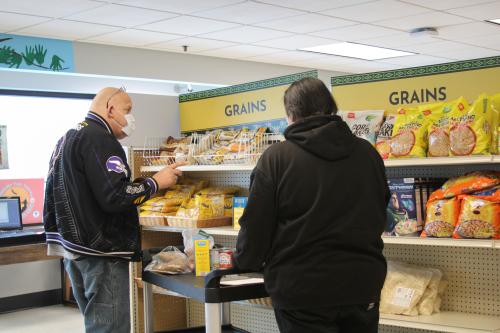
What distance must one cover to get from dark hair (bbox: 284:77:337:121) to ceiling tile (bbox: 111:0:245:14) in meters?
4.39

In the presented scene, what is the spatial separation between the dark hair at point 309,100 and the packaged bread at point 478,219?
0.95 meters

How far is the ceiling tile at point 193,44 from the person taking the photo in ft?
28.4

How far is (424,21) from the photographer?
7996mm

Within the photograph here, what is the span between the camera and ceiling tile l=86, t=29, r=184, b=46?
7.99 metres

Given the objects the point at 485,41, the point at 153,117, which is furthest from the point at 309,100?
the point at 485,41

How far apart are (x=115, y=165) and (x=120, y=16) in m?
4.30

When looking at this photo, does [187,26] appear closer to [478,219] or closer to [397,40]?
[397,40]

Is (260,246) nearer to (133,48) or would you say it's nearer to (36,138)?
(36,138)

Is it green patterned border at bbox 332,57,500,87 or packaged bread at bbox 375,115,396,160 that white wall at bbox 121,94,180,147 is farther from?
packaged bread at bbox 375,115,396,160

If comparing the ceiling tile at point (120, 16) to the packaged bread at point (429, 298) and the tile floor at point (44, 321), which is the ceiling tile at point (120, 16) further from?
the packaged bread at point (429, 298)

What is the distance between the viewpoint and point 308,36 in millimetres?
8578

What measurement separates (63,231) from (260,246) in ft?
3.92

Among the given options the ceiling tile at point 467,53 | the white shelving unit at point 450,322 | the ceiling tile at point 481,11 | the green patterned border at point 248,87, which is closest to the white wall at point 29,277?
the green patterned border at point 248,87

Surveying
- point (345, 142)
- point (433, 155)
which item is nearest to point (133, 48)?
point (433, 155)
